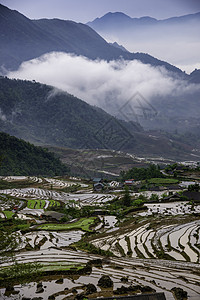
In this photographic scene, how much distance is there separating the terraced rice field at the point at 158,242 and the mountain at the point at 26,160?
91.3m

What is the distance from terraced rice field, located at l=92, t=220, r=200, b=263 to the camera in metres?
25.6

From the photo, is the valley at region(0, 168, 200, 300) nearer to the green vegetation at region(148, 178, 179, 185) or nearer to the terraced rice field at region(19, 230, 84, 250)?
the terraced rice field at region(19, 230, 84, 250)

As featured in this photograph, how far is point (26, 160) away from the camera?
130m

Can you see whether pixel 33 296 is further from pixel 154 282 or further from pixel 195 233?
pixel 195 233

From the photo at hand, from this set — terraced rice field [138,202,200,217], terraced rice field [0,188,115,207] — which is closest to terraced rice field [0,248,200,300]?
terraced rice field [138,202,200,217]

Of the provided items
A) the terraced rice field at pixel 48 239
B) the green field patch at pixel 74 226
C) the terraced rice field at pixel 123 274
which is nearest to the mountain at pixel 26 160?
the green field patch at pixel 74 226

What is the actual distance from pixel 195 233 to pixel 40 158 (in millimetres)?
→ 112332

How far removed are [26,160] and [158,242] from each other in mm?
108218

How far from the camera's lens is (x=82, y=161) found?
17288cm

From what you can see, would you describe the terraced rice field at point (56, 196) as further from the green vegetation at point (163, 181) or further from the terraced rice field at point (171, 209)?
the terraced rice field at point (171, 209)

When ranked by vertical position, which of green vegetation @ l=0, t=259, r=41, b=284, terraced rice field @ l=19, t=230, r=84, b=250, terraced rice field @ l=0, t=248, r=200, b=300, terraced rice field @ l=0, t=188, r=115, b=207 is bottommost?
terraced rice field @ l=0, t=188, r=115, b=207

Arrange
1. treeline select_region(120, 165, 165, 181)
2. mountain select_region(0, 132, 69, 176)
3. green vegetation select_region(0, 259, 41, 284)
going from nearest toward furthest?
green vegetation select_region(0, 259, 41, 284), treeline select_region(120, 165, 165, 181), mountain select_region(0, 132, 69, 176)

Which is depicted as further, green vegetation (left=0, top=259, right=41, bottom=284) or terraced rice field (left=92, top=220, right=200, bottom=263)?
terraced rice field (left=92, top=220, right=200, bottom=263)

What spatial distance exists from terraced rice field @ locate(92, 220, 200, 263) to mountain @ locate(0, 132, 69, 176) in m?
91.3
